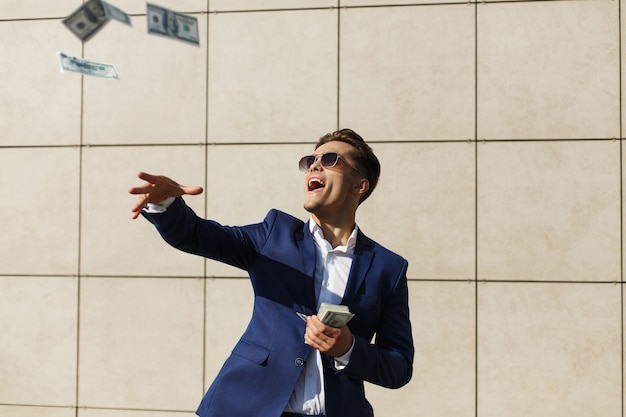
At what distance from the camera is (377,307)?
3514 millimetres

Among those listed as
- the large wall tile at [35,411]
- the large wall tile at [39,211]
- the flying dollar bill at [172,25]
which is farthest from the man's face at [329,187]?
the large wall tile at [35,411]

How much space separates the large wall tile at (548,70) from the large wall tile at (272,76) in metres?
1.14

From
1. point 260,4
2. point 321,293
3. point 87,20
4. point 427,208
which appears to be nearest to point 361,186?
point 321,293

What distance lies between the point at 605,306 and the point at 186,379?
3090 mm

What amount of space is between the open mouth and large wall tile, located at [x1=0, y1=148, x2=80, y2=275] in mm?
3541

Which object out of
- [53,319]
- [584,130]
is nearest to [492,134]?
[584,130]

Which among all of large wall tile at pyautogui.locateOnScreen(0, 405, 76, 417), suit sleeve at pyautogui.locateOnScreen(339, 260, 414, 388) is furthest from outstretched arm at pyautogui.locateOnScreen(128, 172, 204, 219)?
large wall tile at pyautogui.locateOnScreen(0, 405, 76, 417)

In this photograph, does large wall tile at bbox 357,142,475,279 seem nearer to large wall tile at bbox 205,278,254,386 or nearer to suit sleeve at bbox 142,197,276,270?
large wall tile at bbox 205,278,254,386

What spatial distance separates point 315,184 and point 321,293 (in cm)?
47

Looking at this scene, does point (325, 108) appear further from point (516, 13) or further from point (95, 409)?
point (95, 409)

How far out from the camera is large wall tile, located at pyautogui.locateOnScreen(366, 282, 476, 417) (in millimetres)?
6289

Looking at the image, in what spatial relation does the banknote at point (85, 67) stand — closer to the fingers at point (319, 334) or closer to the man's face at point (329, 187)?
the man's face at point (329, 187)

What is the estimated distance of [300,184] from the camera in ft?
21.2

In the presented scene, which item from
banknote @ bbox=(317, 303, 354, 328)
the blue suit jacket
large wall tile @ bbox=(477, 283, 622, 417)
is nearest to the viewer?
banknote @ bbox=(317, 303, 354, 328)
